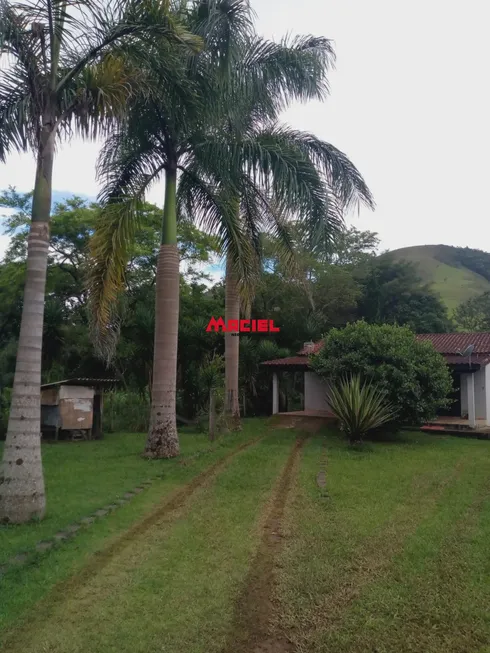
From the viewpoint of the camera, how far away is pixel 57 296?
1873cm

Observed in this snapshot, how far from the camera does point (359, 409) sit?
12.0 metres

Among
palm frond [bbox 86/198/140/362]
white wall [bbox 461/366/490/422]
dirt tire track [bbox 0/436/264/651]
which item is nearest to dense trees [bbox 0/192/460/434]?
palm frond [bbox 86/198/140/362]

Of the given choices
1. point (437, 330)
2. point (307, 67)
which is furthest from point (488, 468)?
point (437, 330)

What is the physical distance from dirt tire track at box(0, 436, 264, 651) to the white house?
29.0 feet

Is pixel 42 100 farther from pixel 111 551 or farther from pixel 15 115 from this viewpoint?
pixel 111 551

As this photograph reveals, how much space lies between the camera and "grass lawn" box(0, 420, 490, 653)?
3.23m

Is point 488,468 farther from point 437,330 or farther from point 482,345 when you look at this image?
point 437,330

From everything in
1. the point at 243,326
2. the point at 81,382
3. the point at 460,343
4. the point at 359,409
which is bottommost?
the point at 359,409

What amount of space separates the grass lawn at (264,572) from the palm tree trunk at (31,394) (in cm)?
37

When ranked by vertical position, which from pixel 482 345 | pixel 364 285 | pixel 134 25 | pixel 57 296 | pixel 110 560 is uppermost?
pixel 364 285

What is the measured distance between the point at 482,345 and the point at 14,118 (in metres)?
15.9

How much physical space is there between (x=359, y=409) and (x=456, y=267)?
200 ft

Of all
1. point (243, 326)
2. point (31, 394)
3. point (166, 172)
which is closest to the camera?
point (31, 394)

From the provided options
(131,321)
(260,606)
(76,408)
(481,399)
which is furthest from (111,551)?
(481,399)
